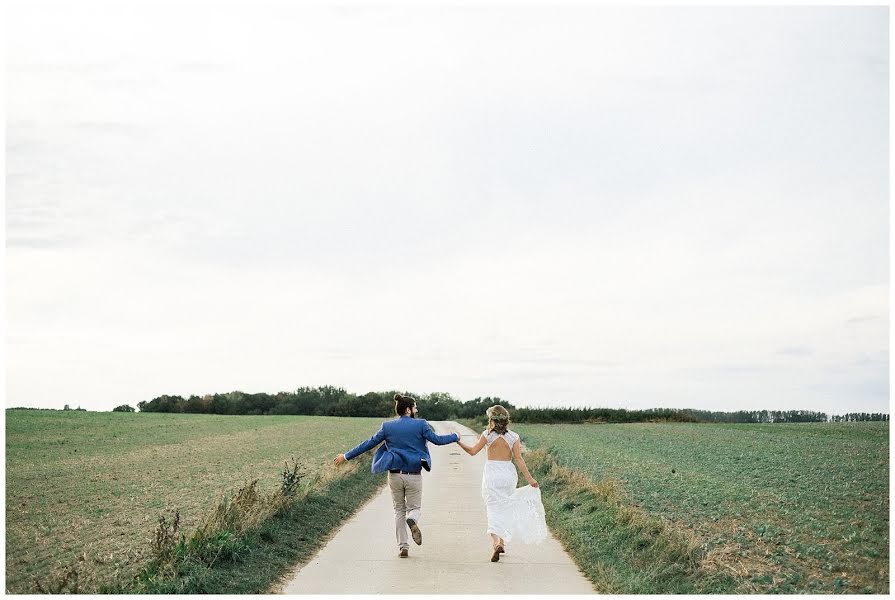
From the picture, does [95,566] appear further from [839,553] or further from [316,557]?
[839,553]

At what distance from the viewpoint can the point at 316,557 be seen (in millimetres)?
10570

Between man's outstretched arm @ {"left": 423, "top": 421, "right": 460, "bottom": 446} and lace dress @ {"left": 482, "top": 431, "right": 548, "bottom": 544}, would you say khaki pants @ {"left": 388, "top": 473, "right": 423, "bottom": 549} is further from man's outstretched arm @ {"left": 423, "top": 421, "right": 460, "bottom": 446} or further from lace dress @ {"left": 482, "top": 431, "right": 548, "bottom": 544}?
lace dress @ {"left": 482, "top": 431, "right": 548, "bottom": 544}

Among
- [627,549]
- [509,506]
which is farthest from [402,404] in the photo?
[627,549]

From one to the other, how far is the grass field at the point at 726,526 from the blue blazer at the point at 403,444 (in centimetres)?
254

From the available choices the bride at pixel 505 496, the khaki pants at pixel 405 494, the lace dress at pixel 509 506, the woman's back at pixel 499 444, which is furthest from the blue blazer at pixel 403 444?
the lace dress at pixel 509 506

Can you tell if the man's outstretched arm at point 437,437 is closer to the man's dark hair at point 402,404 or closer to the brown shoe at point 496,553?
the man's dark hair at point 402,404

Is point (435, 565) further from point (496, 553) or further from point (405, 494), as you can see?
point (405, 494)

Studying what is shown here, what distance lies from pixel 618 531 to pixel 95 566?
8.01m

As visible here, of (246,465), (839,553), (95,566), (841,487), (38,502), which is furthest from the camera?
(246,465)

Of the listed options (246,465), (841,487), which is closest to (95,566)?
(841,487)

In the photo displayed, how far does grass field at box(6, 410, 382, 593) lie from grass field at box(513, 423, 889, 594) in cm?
451

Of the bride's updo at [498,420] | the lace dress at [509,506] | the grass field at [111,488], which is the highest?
the bride's updo at [498,420]

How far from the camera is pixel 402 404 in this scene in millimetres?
10867

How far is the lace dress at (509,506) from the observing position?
10398 millimetres
